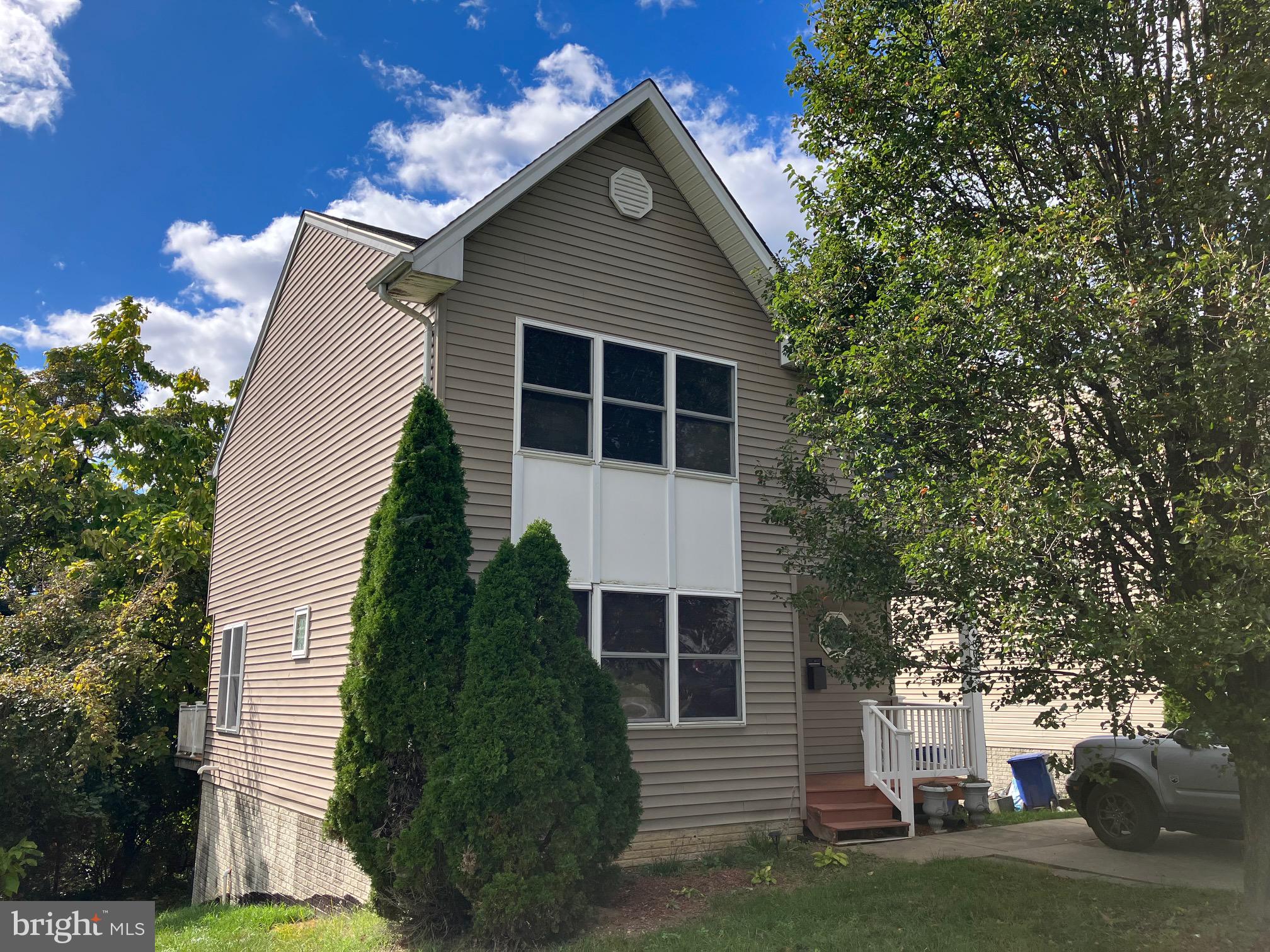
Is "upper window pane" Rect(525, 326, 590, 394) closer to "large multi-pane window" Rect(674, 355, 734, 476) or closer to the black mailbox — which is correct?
"large multi-pane window" Rect(674, 355, 734, 476)

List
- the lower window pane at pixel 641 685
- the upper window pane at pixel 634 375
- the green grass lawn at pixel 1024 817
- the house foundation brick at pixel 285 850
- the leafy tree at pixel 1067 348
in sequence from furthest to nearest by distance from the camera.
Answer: the green grass lawn at pixel 1024 817, the upper window pane at pixel 634 375, the lower window pane at pixel 641 685, the house foundation brick at pixel 285 850, the leafy tree at pixel 1067 348

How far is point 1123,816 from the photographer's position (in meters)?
9.73

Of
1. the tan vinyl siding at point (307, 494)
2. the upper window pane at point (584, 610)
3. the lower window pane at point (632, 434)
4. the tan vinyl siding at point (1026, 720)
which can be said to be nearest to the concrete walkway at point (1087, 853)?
the upper window pane at point (584, 610)

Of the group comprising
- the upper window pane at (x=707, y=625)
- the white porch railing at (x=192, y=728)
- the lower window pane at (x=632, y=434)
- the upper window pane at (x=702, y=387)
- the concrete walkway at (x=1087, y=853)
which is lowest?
the concrete walkway at (x=1087, y=853)

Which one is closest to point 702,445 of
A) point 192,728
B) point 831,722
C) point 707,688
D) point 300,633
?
point 707,688

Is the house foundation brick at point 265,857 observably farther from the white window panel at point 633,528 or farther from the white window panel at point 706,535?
the white window panel at point 706,535

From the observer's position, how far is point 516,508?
9250 millimetres

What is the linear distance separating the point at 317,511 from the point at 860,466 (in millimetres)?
7161

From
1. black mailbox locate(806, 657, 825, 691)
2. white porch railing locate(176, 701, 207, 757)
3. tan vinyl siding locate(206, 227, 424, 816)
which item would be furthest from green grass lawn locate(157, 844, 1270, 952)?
white porch railing locate(176, 701, 207, 757)

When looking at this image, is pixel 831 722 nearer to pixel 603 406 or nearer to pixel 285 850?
pixel 603 406

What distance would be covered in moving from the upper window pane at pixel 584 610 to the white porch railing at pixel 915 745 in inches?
148

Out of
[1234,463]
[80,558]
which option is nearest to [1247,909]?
[1234,463]

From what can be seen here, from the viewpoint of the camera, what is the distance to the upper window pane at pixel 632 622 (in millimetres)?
9539

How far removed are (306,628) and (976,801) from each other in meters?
8.72
